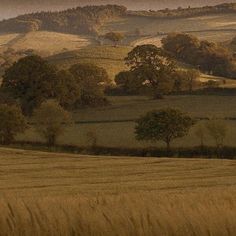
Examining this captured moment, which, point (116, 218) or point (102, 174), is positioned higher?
point (116, 218)

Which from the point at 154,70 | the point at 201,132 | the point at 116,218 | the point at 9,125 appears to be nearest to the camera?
the point at 116,218

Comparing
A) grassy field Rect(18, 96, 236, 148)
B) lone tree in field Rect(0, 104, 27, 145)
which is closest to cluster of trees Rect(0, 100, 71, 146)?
lone tree in field Rect(0, 104, 27, 145)

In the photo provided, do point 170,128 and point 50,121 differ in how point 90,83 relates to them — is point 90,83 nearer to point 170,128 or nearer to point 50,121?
point 50,121

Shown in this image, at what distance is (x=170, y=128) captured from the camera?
194 ft

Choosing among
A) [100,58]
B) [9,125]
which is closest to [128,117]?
[9,125]

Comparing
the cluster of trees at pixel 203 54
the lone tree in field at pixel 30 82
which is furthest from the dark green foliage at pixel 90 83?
the cluster of trees at pixel 203 54

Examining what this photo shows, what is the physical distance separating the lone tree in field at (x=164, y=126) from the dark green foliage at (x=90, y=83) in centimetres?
3840

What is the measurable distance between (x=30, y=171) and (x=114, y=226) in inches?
1219

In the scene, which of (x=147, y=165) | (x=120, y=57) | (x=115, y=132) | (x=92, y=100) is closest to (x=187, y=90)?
(x=92, y=100)

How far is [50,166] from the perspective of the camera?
41719 millimetres

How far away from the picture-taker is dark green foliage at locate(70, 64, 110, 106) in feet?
322

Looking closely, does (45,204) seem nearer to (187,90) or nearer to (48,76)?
(48,76)

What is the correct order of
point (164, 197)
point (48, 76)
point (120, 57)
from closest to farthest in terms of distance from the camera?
point (164, 197), point (48, 76), point (120, 57)

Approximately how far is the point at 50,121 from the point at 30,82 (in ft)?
77.0
